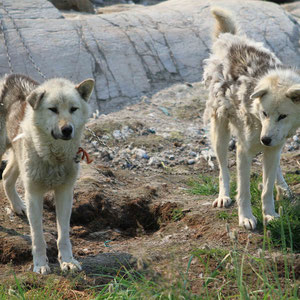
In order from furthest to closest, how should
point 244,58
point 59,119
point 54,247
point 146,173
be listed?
point 146,173, point 244,58, point 54,247, point 59,119

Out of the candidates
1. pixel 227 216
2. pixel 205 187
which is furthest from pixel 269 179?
pixel 205 187

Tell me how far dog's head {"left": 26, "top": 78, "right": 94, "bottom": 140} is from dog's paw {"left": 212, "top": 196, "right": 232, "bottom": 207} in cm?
213

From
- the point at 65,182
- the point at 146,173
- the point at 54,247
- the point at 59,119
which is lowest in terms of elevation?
the point at 146,173

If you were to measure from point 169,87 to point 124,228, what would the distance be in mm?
4836

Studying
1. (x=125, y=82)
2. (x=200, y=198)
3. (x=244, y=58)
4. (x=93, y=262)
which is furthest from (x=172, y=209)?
(x=125, y=82)

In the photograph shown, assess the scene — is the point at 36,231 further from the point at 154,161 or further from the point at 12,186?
the point at 154,161

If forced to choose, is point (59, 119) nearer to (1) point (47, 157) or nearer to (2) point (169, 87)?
(1) point (47, 157)

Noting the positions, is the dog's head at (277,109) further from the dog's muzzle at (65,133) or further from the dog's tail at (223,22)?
the dog's tail at (223,22)

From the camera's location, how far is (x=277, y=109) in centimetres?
471

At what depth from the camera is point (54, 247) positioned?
513 cm

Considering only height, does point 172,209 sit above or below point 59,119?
below

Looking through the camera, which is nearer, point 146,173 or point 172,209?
point 172,209

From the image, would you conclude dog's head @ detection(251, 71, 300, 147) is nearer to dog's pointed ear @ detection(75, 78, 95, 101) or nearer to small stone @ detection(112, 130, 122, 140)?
dog's pointed ear @ detection(75, 78, 95, 101)

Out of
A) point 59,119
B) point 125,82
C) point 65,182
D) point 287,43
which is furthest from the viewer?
point 287,43
